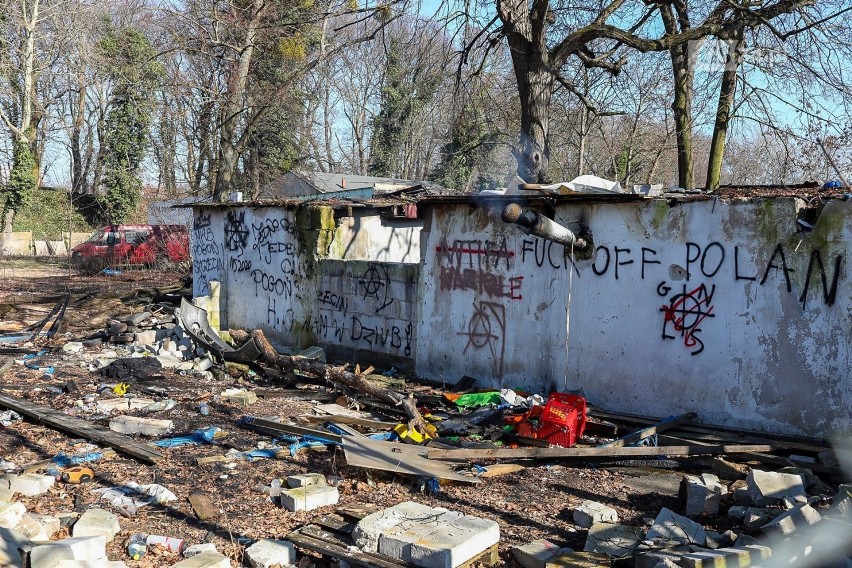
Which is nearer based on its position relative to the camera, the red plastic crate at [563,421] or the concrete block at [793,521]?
the concrete block at [793,521]

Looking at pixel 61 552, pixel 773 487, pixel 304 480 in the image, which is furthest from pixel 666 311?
pixel 61 552

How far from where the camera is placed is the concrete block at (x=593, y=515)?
5660mm

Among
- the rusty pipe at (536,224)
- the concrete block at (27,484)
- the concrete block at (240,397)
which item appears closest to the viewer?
the concrete block at (27,484)

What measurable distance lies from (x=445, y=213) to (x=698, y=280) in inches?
165

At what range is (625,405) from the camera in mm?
9227

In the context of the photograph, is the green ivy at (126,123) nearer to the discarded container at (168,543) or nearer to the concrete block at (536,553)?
the discarded container at (168,543)

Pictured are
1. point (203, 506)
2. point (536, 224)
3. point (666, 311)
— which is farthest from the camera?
point (666, 311)

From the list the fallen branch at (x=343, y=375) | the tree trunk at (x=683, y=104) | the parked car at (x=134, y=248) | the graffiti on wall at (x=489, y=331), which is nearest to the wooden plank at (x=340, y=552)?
the fallen branch at (x=343, y=375)

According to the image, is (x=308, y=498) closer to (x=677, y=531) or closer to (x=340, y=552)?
(x=340, y=552)

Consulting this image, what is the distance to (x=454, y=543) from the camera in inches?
191

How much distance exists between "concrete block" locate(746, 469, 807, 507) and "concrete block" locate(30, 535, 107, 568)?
16.2ft

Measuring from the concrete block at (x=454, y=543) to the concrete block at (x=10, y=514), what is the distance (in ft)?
9.55

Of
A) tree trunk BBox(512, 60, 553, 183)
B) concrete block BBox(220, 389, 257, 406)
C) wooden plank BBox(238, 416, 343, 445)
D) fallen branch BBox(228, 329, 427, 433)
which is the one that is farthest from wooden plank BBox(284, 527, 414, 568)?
tree trunk BBox(512, 60, 553, 183)

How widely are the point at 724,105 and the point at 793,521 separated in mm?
11803
